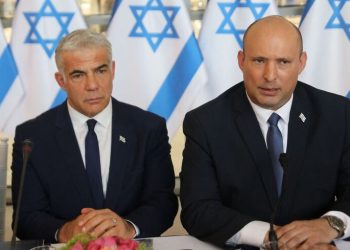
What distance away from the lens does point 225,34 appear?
13.0 feet

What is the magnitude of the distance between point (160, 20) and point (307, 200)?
1987 millimetres

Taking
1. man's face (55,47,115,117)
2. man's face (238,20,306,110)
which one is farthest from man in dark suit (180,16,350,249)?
man's face (55,47,115,117)

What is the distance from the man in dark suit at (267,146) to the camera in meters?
2.21

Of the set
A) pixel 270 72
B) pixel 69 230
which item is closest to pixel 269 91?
pixel 270 72

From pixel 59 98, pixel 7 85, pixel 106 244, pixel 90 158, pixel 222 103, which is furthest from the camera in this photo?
pixel 59 98

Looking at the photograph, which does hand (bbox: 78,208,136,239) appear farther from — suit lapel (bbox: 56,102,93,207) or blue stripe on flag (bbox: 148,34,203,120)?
blue stripe on flag (bbox: 148,34,203,120)

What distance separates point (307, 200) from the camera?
7.54 feet

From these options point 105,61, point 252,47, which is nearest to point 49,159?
point 105,61

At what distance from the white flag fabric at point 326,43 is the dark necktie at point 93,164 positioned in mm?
1913

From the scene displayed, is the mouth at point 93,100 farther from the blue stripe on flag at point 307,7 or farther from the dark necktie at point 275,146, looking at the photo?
the blue stripe on flag at point 307,7

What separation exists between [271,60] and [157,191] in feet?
2.54

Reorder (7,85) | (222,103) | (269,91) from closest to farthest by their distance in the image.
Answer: (269,91), (222,103), (7,85)

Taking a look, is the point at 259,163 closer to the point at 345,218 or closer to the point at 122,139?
the point at 345,218

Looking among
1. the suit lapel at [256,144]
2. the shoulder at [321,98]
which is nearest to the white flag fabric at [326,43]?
the shoulder at [321,98]
